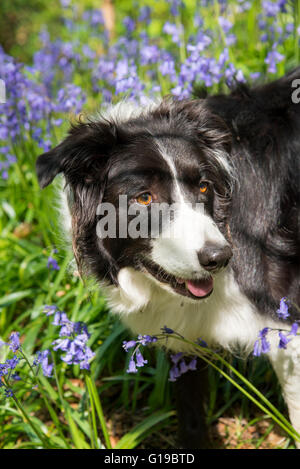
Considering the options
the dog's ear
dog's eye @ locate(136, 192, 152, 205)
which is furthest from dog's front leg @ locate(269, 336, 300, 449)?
the dog's ear

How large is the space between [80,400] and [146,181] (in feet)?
5.47

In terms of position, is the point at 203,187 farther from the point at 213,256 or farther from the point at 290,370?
the point at 290,370

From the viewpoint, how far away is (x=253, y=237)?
2.65 meters

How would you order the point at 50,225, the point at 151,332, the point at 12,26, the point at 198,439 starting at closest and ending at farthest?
the point at 151,332 < the point at 198,439 < the point at 50,225 < the point at 12,26

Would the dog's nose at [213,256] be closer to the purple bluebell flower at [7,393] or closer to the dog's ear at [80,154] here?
the dog's ear at [80,154]

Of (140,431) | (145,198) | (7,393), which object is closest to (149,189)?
(145,198)

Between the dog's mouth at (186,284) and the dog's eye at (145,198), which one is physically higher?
the dog's eye at (145,198)

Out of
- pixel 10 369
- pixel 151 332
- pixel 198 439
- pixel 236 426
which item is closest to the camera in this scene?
pixel 10 369

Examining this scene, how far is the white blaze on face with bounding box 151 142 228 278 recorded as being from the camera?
86.8 inches

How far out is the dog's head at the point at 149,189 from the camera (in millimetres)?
2334

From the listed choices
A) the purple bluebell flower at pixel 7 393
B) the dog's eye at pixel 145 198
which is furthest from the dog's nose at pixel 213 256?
the purple bluebell flower at pixel 7 393

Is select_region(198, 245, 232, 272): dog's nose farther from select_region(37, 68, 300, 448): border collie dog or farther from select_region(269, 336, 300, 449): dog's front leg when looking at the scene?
select_region(269, 336, 300, 449): dog's front leg
